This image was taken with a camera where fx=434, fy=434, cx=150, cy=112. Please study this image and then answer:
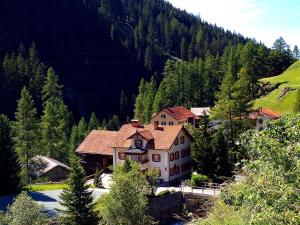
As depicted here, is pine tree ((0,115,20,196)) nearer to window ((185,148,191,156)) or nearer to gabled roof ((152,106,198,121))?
window ((185,148,191,156))


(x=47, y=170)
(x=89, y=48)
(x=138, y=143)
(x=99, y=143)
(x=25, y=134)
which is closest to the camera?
(x=138, y=143)

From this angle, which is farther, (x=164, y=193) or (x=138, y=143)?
(x=138, y=143)

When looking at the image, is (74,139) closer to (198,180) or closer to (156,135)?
(156,135)

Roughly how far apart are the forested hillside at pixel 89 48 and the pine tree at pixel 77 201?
90.6 m

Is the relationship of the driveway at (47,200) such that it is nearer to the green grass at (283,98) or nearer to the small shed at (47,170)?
the small shed at (47,170)

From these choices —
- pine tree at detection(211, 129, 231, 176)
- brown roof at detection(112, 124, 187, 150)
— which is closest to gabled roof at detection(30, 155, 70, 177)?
brown roof at detection(112, 124, 187, 150)

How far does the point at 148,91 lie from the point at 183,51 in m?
71.2

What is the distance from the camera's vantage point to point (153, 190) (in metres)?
41.2

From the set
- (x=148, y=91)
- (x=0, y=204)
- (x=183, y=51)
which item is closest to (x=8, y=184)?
(x=0, y=204)

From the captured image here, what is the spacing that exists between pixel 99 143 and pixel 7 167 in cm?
1615

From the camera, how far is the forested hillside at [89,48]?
441 feet

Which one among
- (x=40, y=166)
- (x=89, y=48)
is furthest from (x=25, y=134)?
(x=89, y=48)

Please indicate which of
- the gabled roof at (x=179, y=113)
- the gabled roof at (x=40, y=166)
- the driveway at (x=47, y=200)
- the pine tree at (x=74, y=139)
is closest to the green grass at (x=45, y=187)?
the driveway at (x=47, y=200)

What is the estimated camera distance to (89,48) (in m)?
155
